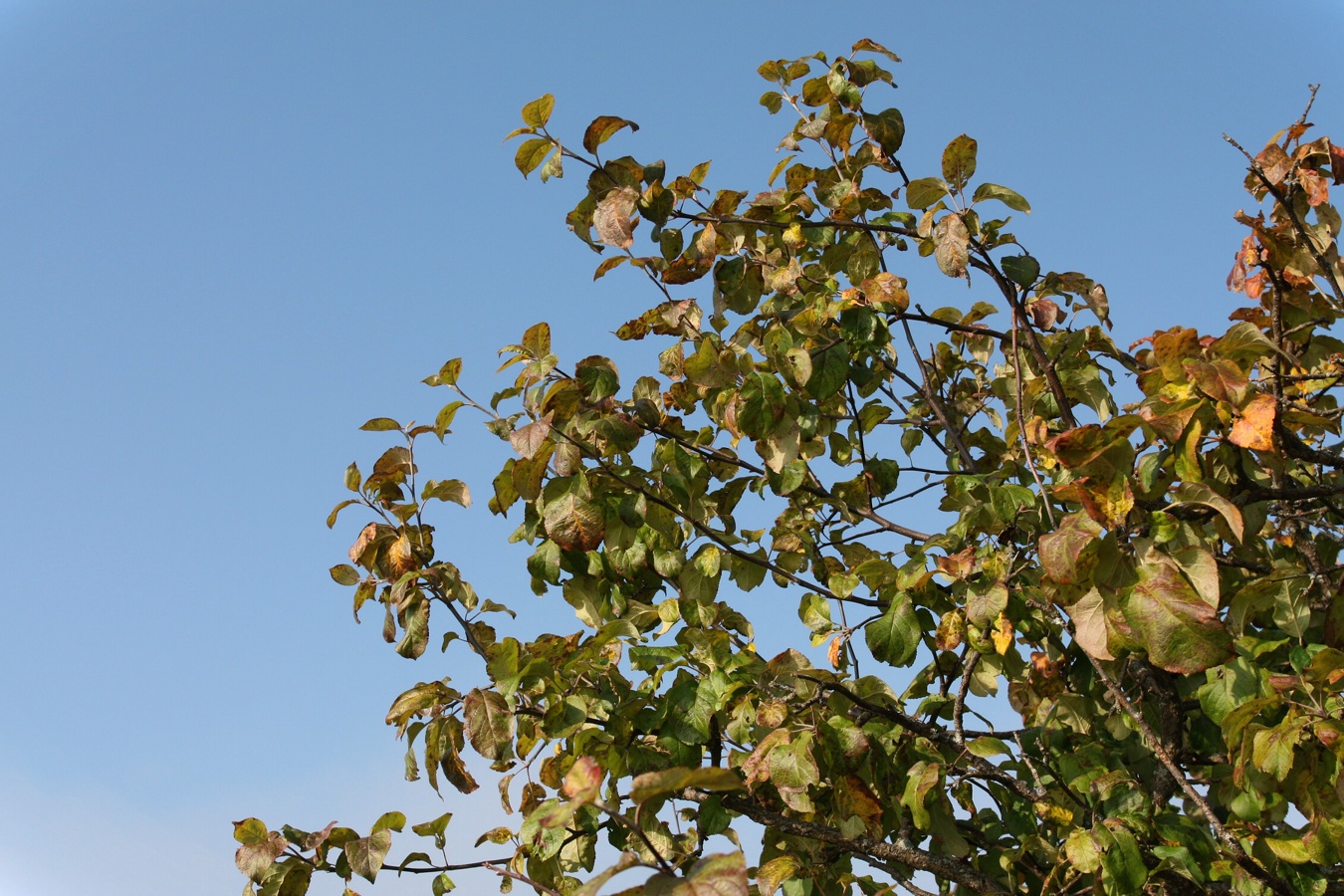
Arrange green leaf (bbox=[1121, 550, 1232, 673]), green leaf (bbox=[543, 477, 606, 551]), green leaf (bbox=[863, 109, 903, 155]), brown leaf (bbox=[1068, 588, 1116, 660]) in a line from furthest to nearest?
green leaf (bbox=[863, 109, 903, 155])
green leaf (bbox=[543, 477, 606, 551])
brown leaf (bbox=[1068, 588, 1116, 660])
green leaf (bbox=[1121, 550, 1232, 673])

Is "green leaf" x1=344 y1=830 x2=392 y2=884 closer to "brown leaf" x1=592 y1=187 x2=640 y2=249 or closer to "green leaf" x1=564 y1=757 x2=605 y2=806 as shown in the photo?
"green leaf" x1=564 y1=757 x2=605 y2=806

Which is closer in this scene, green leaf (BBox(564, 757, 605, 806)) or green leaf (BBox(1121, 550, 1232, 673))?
green leaf (BBox(564, 757, 605, 806))

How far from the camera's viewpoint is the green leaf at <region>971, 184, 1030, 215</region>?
2.79 meters

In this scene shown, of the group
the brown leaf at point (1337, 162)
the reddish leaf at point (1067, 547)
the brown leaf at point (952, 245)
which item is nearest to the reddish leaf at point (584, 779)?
the reddish leaf at point (1067, 547)

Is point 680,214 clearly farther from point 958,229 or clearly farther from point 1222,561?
point 1222,561

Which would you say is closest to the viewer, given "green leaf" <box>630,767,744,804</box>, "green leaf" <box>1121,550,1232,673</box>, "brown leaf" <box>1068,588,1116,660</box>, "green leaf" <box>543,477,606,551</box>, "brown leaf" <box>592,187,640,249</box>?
"green leaf" <box>630,767,744,804</box>

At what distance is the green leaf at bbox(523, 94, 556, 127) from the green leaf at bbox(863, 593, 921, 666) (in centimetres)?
151

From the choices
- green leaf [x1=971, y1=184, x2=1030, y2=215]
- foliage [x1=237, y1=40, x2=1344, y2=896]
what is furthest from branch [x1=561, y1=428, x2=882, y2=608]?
green leaf [x1=971, y1=184, x2=1030, y2=215]

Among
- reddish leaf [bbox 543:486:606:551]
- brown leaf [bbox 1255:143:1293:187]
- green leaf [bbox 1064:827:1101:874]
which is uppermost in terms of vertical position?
brown leaf [bbox 1255:143:1293:187]

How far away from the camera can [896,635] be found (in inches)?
108

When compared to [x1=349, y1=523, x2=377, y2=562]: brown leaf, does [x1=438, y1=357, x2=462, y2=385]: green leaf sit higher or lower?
higher

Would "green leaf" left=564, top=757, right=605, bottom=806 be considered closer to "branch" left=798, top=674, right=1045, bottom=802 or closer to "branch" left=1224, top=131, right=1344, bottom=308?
"branch" left=798, top=674, right=1045, bottom=802

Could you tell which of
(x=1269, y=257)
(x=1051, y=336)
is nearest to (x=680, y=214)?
(x=1051, y=336)

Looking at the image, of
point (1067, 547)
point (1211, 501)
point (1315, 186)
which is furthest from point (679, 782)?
point (1315, 186)
